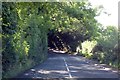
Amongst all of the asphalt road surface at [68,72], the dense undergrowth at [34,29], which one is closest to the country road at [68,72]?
the asphalt road surface at [68,72]

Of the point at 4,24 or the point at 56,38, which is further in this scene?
the point at 56,38

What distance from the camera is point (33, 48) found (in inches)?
1035

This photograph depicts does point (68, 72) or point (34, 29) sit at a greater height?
point (34, 29)

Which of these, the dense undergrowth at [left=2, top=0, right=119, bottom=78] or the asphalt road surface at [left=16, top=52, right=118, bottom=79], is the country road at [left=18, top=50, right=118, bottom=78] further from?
the dense undergrowth at [left=2, top=0, right=119, bottom=78]

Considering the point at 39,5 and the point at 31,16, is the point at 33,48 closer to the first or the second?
the point at 31,16

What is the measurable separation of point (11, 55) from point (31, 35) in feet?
32.5

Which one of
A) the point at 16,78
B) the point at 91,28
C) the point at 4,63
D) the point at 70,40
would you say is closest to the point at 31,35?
the point at 91,28

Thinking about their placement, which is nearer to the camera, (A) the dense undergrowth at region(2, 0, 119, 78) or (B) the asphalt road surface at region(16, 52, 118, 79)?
(A) the dense undergrowth at region(2, 0, 119, 78)

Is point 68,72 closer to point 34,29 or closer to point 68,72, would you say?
point 68,72

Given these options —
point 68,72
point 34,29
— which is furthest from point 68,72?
point 34,29

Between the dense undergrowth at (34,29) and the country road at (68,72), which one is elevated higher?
the dense undergrowth at (34,29)

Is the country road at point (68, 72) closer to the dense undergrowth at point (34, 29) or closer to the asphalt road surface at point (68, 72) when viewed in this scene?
the asphalt road surface at point (68, 72)

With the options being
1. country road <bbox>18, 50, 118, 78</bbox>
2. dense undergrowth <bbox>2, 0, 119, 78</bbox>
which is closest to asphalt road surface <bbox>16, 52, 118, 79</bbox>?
country road <bbox>18, 50, 118, 78</bbox>

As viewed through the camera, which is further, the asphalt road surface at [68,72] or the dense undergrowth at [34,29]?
the asphalt road surface at [68,72]
